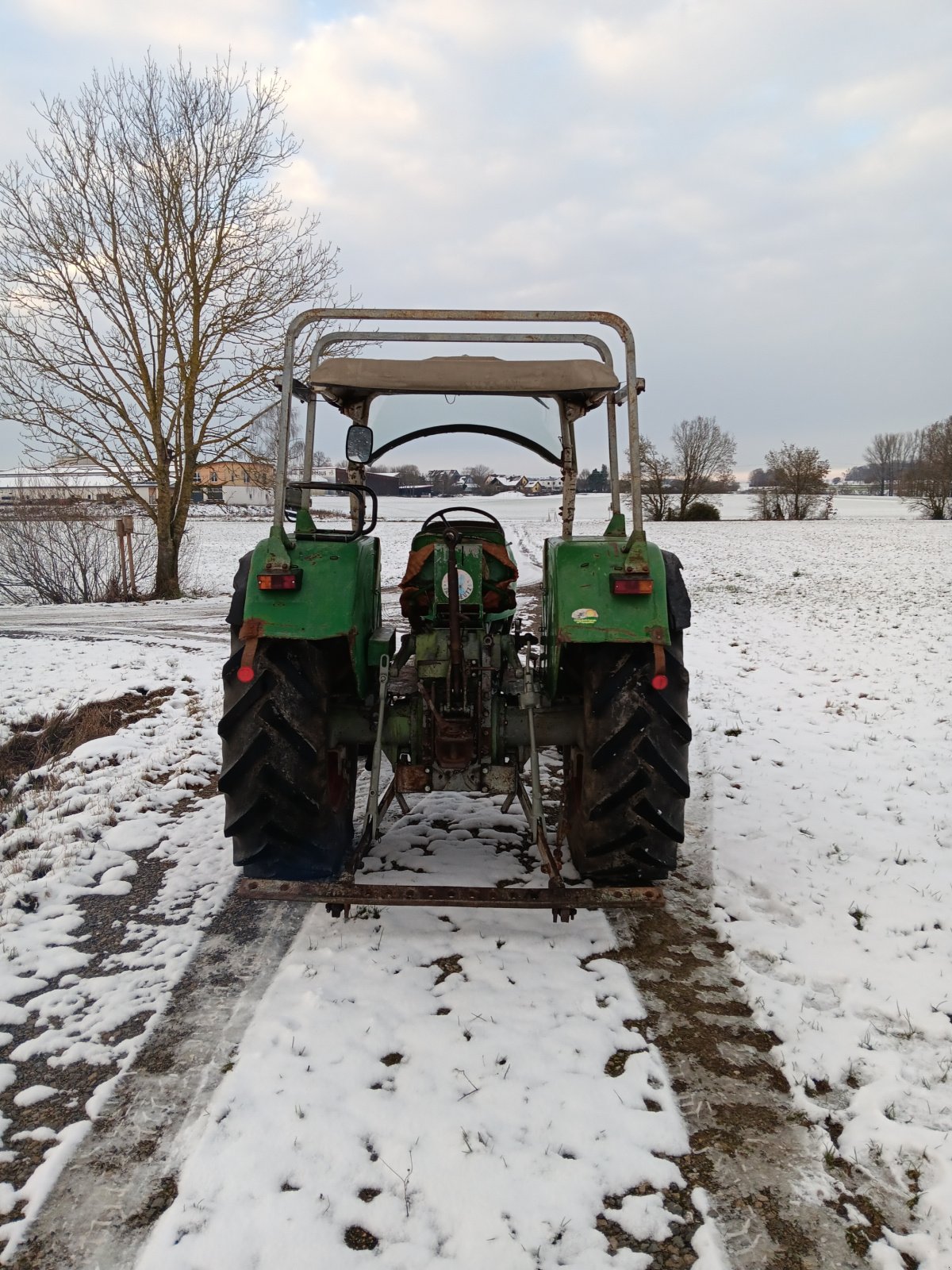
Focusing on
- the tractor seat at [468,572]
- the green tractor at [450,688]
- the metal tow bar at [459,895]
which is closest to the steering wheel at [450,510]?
the tractor seat at [468,572]

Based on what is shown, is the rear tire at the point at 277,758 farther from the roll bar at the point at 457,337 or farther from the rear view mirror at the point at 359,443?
the rear view mirror at the point at 359,443

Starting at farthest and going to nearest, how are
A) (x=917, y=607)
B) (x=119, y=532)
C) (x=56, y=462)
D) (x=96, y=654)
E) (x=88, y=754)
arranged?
(x=119, y=532) → (x=56, y=462) → (x=917, y=607) → (x=96, y=654) → (x=88, y=754)

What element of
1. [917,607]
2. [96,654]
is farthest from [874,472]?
[96,654]

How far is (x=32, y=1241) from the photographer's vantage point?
1896 mm

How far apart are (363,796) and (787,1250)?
11.0ft

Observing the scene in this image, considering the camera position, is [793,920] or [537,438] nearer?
[793,920]

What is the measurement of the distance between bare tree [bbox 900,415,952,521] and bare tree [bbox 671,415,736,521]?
993 centimetres

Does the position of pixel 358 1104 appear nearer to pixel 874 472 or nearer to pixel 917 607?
pixel 917 607

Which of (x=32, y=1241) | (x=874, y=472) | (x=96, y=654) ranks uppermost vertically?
(x=874, y=472)

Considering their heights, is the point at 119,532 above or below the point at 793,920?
above

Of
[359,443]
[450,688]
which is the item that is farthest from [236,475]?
[450,688]

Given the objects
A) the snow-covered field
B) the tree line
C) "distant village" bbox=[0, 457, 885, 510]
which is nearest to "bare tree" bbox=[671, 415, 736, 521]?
the tree line

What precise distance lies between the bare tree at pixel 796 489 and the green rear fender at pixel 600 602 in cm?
4755

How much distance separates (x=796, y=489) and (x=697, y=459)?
620 centimetres
